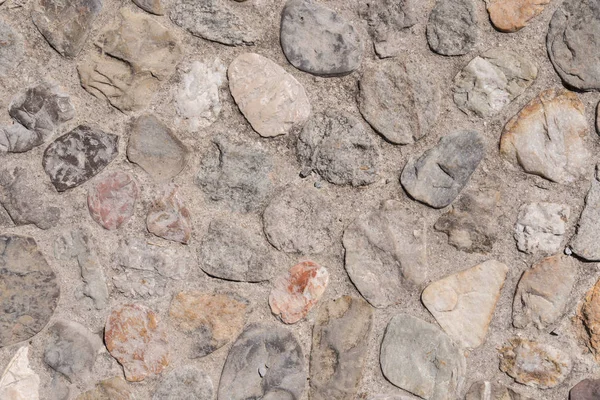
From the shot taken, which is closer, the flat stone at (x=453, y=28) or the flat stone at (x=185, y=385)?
the flat stone at (x=453, y=28)

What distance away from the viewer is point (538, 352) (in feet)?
3.91

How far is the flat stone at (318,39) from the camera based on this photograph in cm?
109

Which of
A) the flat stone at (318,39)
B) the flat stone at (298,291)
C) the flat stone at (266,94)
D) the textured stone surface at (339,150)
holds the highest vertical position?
the flat stone at (318,39)

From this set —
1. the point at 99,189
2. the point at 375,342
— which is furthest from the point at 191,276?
the point at 375,342

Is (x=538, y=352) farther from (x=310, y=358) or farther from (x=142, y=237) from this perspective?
(x=142, y=237)

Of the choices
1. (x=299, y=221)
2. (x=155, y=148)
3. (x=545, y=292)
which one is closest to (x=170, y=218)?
(x=155, y=148)

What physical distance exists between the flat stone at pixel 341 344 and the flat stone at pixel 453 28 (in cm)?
48

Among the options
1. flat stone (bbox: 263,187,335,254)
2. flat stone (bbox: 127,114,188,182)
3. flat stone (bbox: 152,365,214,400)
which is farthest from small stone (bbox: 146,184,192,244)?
flat stone (bbox: 152,365,214,400)

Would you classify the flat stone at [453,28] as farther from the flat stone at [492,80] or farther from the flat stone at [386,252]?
the flat stone at [386,252]

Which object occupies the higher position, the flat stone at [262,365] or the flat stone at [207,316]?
the flat stone at [207,316]

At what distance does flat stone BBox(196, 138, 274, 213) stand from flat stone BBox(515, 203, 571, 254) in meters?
0.46

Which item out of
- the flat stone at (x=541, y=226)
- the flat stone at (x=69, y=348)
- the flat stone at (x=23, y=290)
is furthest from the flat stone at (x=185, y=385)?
the flat stone at (x=541, y=226)

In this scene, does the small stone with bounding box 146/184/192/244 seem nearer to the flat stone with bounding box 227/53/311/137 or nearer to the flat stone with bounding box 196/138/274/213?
the flat stone with bounding box 196/138/274/213

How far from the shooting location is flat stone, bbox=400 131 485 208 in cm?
112
